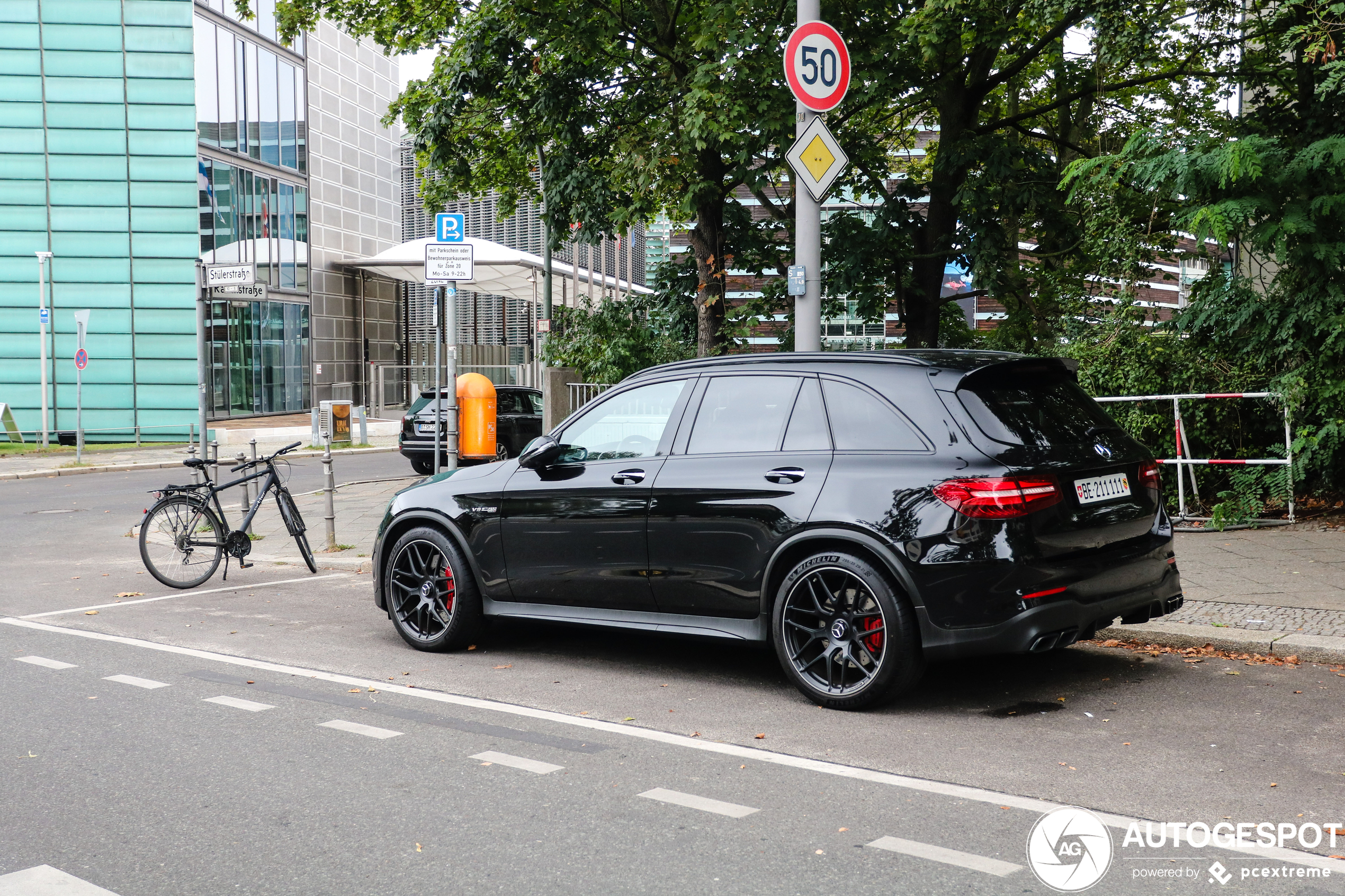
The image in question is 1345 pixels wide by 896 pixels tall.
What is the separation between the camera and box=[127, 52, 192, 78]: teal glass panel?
36281mm

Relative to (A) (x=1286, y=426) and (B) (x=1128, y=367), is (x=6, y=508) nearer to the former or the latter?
(B) (x=1128, y=367)

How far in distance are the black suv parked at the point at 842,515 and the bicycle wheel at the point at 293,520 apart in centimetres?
388

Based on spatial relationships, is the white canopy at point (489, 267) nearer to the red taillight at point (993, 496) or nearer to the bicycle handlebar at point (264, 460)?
the bicycle handlebar at point (264, 460)

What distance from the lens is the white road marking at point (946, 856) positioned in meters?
3.81

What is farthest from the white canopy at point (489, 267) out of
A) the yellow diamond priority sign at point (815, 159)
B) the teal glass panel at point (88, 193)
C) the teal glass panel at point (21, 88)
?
the yellow diamond priority sign at point (815, 159)

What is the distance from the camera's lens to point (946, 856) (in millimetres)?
3910

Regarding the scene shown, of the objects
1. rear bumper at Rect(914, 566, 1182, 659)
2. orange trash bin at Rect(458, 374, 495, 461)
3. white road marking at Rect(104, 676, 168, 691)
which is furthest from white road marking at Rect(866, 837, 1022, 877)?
orange trash bin at Rect(458, 374, 495, 461)

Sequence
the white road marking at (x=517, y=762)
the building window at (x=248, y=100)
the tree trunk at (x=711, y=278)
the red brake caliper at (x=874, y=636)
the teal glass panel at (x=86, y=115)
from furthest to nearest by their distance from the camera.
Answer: the building window at (x=248, y=100)
the teal glass panel at (x=86, y=115)
the tree trunk at (x=711, y=278)
the red brake caliper at (x=874, y=636)
the white road marking at (x=517, y=762)

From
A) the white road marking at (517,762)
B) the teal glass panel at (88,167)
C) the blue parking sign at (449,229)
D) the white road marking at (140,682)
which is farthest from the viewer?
the teal glass panel at (88,167)

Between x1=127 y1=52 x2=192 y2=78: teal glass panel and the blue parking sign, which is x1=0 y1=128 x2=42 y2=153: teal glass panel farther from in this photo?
the blue parking sign

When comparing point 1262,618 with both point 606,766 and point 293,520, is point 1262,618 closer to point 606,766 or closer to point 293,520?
point 606,766

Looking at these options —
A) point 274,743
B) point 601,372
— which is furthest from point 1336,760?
point 601,372

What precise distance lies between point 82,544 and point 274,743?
916 cm

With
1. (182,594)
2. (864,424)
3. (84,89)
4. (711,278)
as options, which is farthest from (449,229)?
(84,89)
